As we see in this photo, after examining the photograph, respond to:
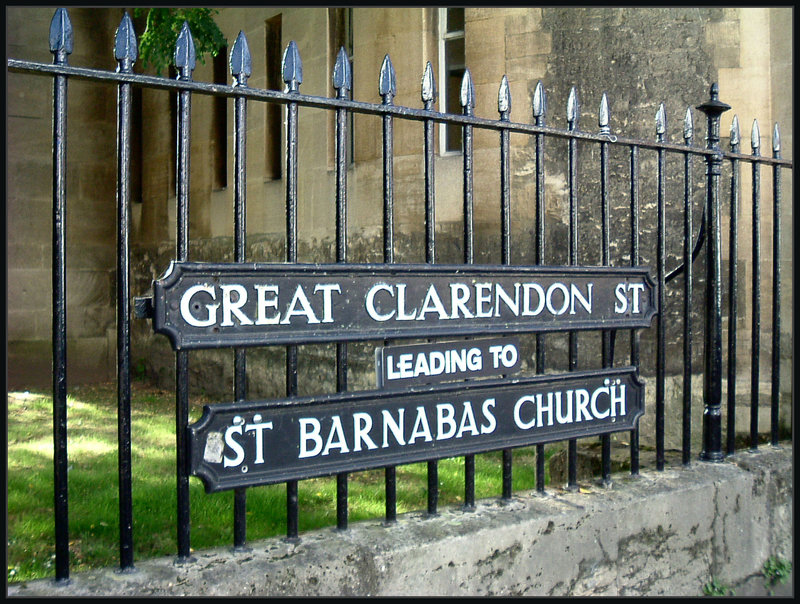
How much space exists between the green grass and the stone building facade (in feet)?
5.77

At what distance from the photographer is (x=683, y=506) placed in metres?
3.63

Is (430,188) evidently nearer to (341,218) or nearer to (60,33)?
(341,218)

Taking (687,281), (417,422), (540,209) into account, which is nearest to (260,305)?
(417,422)

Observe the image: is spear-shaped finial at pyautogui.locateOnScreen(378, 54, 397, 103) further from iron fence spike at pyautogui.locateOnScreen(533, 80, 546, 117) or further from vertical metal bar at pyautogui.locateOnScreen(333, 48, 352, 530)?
iron fence spike at pyautogui.locateOnScreen(533, 80, 546, 117)

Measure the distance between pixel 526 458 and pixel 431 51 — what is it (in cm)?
378

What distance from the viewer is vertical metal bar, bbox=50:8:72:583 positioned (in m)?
2.37

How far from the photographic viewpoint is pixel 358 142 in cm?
752

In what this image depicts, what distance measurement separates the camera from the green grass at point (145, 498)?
3.79 m

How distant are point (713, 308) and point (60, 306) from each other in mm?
3235

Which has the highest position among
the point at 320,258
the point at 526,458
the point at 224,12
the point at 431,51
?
the point at 224,12

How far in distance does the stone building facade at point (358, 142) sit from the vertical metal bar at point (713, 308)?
2.01 metres

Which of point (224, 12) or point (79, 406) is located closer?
point (79, 406)

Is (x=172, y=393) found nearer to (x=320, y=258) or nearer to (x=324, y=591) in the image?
(x=320, y=258)

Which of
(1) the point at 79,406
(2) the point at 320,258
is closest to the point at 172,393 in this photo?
(1) the point at 79,406
